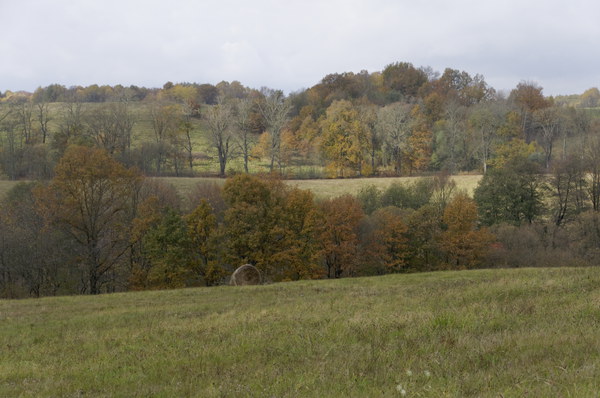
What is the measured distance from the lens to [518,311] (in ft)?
31.7

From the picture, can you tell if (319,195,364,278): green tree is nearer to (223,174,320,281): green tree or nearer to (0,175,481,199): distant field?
(223,174,320,281): green tree

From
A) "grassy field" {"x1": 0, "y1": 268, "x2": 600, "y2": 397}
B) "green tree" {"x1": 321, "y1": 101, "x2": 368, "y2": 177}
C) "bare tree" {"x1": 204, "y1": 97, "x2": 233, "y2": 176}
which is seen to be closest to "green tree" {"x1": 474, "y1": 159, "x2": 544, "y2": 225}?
"green tree" {"x1": 321, "y1": 101, "x2": 368, "y2": 177}

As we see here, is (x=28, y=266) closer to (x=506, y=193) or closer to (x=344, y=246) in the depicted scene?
(x=344, y=246)

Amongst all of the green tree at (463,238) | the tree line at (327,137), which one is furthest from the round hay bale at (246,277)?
the tree line at (327,137)

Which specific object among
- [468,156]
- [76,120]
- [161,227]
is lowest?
[161,227]

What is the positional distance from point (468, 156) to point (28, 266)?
8115cm

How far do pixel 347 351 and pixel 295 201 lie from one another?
38.7 metres

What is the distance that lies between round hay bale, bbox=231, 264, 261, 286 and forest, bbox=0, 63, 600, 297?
7.86m

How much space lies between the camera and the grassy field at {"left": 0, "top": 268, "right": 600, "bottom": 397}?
19.2 feet

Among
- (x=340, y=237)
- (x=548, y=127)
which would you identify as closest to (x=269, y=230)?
(x=340, y=237)

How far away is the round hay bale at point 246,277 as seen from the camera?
3117cm

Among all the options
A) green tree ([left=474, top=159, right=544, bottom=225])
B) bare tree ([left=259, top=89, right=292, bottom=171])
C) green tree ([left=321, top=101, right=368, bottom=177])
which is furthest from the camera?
bare tree ([left=259, top=89, right=292, bottom=171])

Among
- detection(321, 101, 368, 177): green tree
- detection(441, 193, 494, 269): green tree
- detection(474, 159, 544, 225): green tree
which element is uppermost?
detection(321, 101, 368, 177): green tree

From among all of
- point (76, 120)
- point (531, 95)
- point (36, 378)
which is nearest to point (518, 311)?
point (36, 378)
